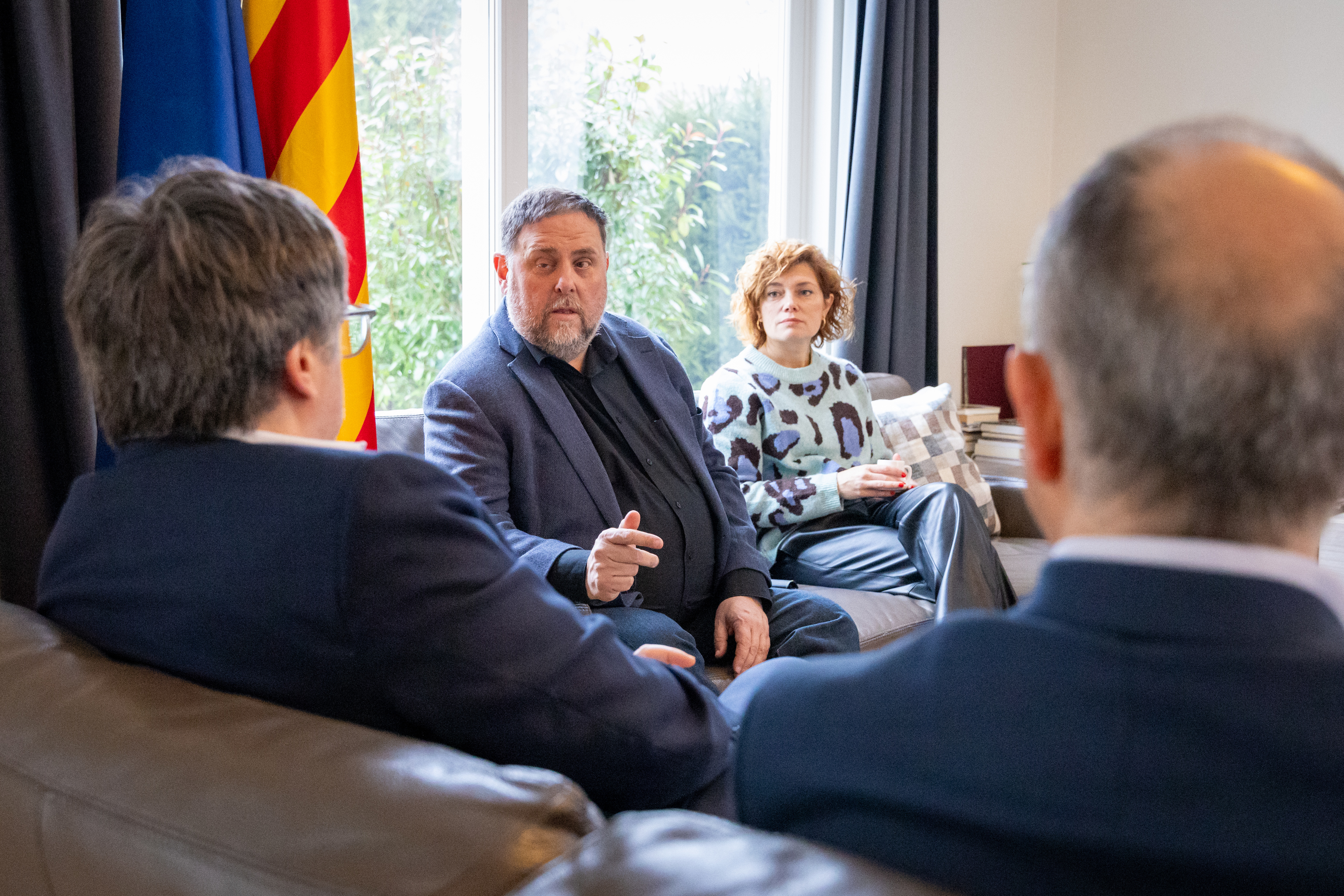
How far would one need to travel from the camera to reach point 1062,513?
666mm

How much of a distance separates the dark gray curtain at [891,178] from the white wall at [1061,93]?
0.99 ft

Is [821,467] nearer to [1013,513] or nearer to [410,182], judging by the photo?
[1013,513]

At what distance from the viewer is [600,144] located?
3.49 metres

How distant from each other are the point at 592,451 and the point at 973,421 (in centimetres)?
241

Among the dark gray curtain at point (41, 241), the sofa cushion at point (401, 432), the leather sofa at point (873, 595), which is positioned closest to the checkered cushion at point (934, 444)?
the leather sofa at point (873, 595)

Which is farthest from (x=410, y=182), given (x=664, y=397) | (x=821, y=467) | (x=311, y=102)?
(x=821, y=467)

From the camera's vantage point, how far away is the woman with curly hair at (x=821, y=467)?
2.60 m

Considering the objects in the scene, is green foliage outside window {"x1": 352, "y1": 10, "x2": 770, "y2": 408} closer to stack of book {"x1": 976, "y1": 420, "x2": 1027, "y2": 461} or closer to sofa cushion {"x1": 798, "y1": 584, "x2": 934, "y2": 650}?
stack of book {"x1": 976, "y1": 420, "x2": 1027, "y2": 461}

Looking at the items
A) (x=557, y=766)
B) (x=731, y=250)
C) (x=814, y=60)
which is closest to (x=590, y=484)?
(x=557, y=766)

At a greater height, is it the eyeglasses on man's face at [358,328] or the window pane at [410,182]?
the window pane at [410,182]

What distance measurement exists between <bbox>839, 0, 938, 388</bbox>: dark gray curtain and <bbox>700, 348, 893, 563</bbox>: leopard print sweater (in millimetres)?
1000

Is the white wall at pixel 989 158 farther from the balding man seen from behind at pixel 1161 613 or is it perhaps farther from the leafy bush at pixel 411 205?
the balding man seen from behind at pixel 1161 613

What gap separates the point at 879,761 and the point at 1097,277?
0.30 meters

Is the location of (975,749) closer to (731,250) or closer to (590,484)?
(590,484)
